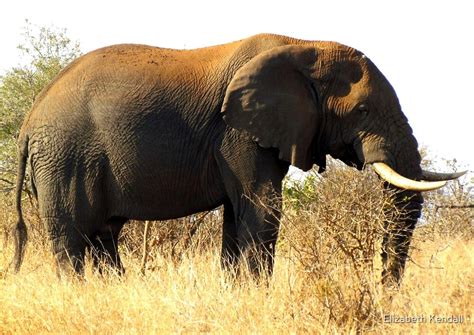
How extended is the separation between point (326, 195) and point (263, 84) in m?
1.96

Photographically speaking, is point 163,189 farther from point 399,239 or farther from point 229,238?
point 399,239

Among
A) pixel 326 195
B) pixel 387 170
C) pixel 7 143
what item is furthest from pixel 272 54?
pixel 7 143

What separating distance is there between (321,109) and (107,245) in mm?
2374

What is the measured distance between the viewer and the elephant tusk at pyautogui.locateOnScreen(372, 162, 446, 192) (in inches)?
309

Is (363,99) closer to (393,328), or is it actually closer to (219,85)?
(219,85)

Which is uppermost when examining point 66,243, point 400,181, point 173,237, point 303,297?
point 400,181

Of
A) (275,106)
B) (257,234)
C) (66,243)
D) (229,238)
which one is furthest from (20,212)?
(275,106)

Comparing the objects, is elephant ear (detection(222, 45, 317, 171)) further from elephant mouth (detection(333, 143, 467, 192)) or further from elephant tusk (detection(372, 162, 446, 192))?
elephant tusk (detection(372, 162, 446, 192))

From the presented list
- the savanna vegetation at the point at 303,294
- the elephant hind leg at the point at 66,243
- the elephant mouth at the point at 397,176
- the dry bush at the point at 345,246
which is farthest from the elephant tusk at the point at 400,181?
the elephant hind leg at the point at 66,243

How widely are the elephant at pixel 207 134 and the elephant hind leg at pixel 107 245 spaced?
0.11 m

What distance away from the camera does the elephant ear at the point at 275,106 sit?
332 inches

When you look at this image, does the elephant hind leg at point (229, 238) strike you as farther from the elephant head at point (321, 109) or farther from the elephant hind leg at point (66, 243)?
the elephant hind leg at point (66, 243)

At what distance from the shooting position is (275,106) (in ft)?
28.0

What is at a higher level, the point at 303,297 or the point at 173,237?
the point at 303,297
